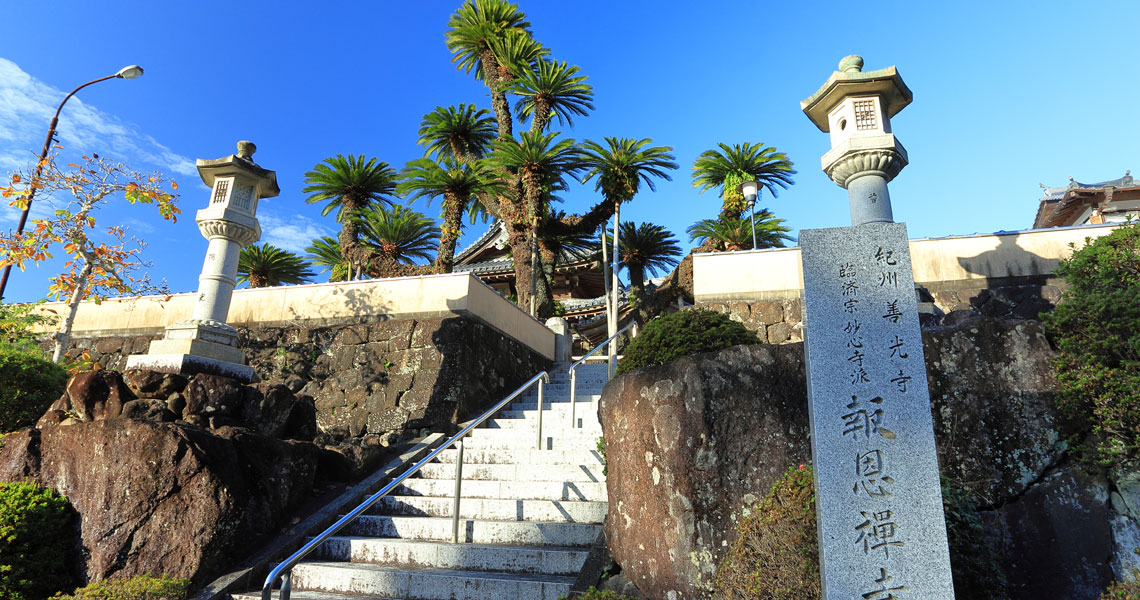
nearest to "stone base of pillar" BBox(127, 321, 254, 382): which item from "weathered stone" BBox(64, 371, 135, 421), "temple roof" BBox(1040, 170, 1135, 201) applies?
"weathered stone" BBox(64, 371, 135, 421)

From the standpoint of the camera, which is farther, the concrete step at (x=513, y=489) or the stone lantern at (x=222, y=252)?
the stone lantern at (x=222, y=252)

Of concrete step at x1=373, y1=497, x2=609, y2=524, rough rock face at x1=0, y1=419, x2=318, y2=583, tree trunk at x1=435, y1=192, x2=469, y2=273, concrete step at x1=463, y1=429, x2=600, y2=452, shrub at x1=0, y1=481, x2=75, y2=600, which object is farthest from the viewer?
tree trunk at x1=435, y1=192, x2=469, y2=273

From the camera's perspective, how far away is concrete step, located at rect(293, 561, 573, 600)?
505 centimetres

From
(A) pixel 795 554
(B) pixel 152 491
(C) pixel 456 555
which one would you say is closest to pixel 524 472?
(C) pixel 456 555

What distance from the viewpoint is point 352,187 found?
56.6ft

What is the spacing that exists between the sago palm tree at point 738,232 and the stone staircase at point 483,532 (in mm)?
13962

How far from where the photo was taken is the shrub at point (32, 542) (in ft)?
17.6

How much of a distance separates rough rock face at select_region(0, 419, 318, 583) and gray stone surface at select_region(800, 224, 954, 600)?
5.16 m

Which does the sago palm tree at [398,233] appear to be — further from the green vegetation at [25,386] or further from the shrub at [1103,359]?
the shrub at [1103,359]

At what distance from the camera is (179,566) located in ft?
18.1

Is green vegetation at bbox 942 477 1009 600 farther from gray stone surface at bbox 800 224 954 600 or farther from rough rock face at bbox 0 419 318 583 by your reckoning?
rough rock face at bbox 0 419 318 583

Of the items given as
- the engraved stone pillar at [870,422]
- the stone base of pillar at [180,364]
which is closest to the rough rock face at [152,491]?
the stone base of pillar at [180,364]

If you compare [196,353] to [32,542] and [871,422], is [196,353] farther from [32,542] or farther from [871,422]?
[871,422]

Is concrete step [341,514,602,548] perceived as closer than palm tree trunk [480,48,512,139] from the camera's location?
Yes
